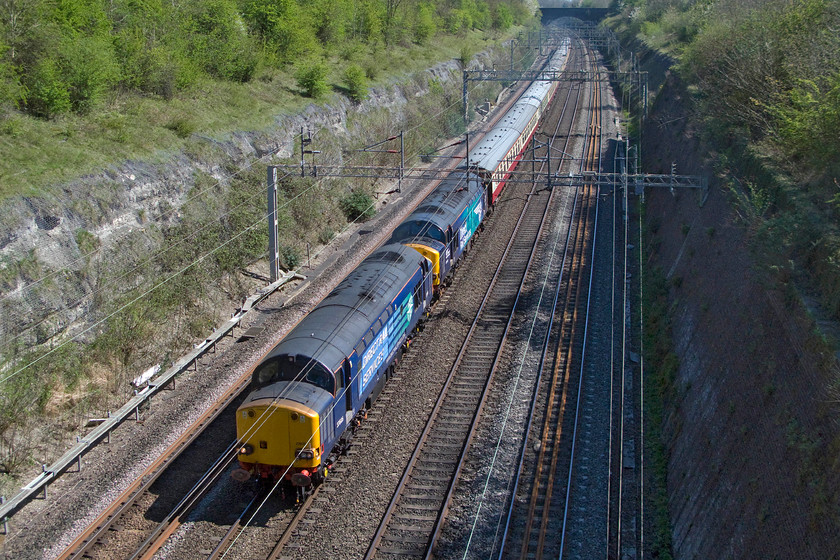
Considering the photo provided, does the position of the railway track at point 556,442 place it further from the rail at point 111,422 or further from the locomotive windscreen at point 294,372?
the rail at point 111,422

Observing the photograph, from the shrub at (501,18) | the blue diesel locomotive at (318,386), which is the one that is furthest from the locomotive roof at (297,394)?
the shrub at (501,18)

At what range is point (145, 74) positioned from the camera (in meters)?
28.4

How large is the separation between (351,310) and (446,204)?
9.56 metres

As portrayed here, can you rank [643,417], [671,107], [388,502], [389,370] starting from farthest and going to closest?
[671,107]
[389,370]
[643,417]
[388,502]

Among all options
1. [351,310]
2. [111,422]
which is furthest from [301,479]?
[111,422]

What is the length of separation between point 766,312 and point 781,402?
307cm

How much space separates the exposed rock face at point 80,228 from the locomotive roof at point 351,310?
7.37 meters

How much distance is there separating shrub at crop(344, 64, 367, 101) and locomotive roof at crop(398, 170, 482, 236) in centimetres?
1348

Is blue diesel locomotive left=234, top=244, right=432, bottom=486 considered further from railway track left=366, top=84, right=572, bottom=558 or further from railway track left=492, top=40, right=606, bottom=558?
railway track left=492, top=40, right=606, bottom=558

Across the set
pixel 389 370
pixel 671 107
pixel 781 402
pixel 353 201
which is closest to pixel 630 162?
pixel 671 107

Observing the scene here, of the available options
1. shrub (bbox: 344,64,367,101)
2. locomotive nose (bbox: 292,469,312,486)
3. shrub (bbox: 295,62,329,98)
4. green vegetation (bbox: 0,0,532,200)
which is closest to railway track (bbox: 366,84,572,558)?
locomotive nose (bbox: 292,469,312,486)

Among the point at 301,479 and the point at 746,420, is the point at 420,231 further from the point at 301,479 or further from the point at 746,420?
the point at 746,420

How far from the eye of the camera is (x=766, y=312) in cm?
1457

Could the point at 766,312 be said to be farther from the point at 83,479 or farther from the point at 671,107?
the point at 671,107
